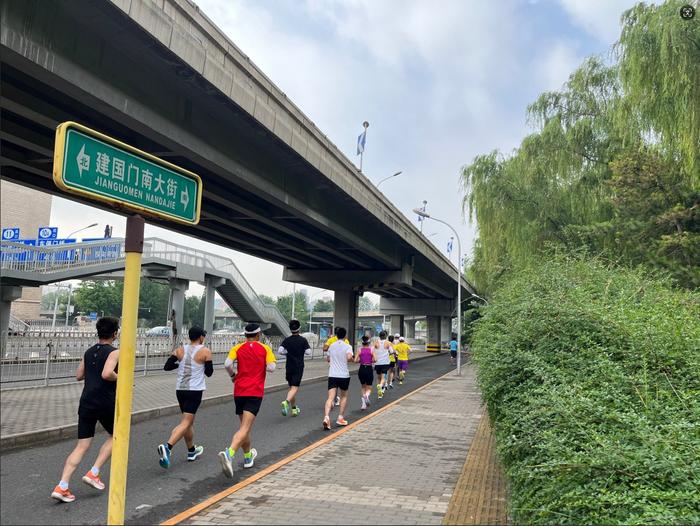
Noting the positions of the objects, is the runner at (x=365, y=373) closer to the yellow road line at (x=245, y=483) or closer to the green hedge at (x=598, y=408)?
the yellow road line at (x=245, y=483)

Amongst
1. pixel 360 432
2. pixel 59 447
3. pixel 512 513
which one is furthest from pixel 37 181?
pixel 512 513

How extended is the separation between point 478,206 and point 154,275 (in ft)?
58.1

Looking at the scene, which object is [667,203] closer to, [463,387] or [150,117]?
[463,387]

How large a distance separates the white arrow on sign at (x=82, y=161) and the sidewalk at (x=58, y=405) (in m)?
5.57

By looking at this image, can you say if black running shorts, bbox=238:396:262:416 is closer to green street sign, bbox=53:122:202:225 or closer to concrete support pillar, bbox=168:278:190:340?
green street sign, bbox=53:122:202:225

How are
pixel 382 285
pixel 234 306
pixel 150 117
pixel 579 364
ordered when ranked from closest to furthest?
1. pixel 579 364
2. pixel 150 117
3. pixel 382 285
4. pixel 234 306

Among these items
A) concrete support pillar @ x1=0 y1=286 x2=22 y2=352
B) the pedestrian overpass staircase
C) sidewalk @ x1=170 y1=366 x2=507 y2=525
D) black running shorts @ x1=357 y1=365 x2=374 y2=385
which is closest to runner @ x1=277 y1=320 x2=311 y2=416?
sidewalk @ x1=170 y1=366 x2=507 y2=525

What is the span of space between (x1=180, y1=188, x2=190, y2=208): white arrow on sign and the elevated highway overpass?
504 centimetres

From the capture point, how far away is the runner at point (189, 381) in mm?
6109

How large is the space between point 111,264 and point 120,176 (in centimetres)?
2431

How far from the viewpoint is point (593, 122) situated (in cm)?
1808

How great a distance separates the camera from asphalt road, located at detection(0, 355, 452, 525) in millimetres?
4629

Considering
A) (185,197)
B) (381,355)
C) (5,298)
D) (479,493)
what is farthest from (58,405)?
(5,298)

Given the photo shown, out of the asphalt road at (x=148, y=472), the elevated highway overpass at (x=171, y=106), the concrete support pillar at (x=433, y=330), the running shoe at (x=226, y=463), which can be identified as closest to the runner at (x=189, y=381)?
the asphalt road at (x=148, y=472)
